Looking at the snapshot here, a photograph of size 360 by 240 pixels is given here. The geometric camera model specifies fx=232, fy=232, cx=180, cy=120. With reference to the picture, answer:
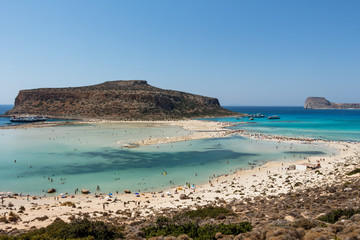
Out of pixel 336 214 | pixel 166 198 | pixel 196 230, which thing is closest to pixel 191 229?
pixel 196 230

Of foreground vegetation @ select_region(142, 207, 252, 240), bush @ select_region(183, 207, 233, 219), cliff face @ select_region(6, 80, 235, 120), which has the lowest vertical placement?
bush @ select_region(183, 207, 233, 219)

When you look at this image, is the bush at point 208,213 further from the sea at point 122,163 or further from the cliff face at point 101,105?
the cliff face at point 101,105

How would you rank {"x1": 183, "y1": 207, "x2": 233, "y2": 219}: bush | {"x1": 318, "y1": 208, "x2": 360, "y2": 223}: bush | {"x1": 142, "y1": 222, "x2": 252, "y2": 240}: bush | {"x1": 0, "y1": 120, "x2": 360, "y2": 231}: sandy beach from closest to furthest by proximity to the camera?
{"x1": 142, "y1": 222, "x2": 252, "y2": 240}: bush → {"x1": 318, "y1": 208, "x2": 360, "y2": 223}: bush → {"x1": 183, "y1": 207, "x2": 233, "y2": 219}: bush → {"x1": 0, "y1": 120, "x2": 360, "y2": 231}: sandy beach

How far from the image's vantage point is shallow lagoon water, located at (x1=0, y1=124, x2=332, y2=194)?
23203 mm

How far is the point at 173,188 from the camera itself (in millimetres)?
21891

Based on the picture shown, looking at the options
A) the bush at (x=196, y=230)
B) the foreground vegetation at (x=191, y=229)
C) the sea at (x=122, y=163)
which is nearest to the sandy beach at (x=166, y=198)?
the sea at (x=122, y=163)

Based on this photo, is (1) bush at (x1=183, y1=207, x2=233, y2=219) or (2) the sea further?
(2) the sea

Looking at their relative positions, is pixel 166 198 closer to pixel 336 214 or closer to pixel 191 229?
pixel 191 229

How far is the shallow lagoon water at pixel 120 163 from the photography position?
23203 millimetres

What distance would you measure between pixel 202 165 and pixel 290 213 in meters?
17.7

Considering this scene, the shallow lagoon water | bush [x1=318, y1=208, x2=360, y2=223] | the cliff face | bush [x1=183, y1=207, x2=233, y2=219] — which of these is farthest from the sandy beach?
the cliff face

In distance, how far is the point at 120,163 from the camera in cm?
3055

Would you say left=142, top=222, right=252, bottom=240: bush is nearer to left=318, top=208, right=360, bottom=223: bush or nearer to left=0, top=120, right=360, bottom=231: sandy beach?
left=318, top=208, right=360, bottom=223: bush

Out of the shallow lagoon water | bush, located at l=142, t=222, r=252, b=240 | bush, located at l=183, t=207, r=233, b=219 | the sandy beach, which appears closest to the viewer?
bush, located at l=142, t=222, r=252, b=240
